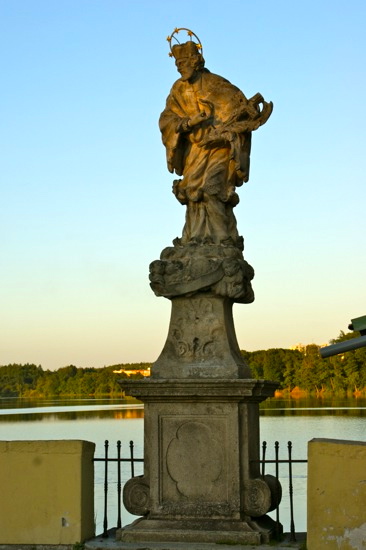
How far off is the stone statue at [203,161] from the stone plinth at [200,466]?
100 centimetres

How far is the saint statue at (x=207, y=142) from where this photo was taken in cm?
1006

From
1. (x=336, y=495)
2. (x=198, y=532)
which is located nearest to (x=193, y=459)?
(x=198, y=532)

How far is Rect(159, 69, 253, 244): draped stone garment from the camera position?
1005 centimetres

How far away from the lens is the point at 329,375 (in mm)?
81875

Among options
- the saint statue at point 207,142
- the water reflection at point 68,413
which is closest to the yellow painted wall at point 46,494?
the saint statue at point 207,142

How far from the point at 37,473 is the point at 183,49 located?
14.8 feet

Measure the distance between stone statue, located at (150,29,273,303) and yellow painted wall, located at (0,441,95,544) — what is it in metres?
1.87

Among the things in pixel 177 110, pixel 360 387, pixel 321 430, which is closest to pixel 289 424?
pixel 321 430

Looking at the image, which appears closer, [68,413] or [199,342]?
[199,342]

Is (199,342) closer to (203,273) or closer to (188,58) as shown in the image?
(203,273)

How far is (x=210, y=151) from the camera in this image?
10.2 m

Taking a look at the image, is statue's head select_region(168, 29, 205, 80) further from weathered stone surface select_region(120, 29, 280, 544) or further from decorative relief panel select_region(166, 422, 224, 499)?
decorative relief panel select_region(166, 422, 224, 499)

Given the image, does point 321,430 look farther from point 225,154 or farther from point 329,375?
point 329,375

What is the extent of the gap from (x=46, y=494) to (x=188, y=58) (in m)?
4.59
